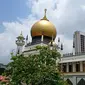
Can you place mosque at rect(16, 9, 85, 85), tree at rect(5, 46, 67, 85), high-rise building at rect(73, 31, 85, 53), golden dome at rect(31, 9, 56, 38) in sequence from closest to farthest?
tree at rect(5, 46, 67, 85) < mosque at rect(16, 9, 85, 85) < high-rise building at rect(73, 31, 85, 53) < golden dome at rect(31, 9, 56, 38)

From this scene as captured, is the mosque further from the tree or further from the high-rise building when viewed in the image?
the tree

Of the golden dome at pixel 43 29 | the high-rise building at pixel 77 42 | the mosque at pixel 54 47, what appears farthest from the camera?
the golden dome at pixel 43 29

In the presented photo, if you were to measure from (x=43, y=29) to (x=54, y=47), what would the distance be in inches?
216

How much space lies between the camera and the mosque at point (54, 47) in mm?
30016

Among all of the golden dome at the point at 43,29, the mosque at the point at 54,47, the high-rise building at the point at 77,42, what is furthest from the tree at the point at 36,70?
the golden dome at the point at 43,29

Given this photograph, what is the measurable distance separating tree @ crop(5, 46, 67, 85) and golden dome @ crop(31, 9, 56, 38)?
17.2 meters

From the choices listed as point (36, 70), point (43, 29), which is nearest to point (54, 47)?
point (43, 29)

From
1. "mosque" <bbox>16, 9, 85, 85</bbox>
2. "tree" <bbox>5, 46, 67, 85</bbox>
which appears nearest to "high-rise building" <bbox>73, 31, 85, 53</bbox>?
"mosque" <bbox>16, 9, 85, 85</bbox>

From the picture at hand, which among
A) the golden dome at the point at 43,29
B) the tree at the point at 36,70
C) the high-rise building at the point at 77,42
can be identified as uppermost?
the golden dome at the point at 43,29

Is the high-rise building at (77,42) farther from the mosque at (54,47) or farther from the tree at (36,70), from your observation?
the tree at (36,70)

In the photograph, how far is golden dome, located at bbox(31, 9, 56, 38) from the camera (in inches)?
1470

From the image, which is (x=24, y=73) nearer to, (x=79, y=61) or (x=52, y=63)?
(x=52, y=63)

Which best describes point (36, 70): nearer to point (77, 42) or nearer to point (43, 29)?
point (43, 29)

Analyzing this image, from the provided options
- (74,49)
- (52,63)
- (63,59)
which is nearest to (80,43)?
(74,49)
